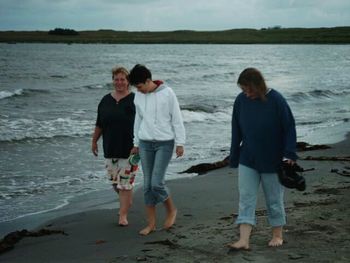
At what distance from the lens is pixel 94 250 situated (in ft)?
19.1

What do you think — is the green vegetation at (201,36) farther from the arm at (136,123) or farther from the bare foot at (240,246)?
the bare foot at (240,246)

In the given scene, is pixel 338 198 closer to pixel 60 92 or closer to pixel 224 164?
pixel 224 164

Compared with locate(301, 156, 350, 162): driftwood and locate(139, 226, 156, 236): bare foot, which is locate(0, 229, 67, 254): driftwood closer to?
locate(139, 226, 156, 236): bare foot

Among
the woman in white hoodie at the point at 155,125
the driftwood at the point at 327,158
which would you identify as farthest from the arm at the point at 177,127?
the driftwood at the point at 327,158

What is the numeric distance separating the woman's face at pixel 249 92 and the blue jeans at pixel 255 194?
66 cm

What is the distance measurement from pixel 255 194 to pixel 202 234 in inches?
33.9

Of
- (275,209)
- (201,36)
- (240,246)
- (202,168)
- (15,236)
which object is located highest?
(201,36)

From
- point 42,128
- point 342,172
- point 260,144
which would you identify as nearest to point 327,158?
point 342,172

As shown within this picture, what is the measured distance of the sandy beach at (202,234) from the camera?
518cm

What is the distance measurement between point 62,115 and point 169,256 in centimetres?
1584

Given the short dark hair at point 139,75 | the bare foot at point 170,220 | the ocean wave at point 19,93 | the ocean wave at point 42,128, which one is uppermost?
the short dark hair at point 139,75

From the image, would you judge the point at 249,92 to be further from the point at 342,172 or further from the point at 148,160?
the point at 342,172

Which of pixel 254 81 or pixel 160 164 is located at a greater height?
pixel 254 81

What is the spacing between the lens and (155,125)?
611cm
